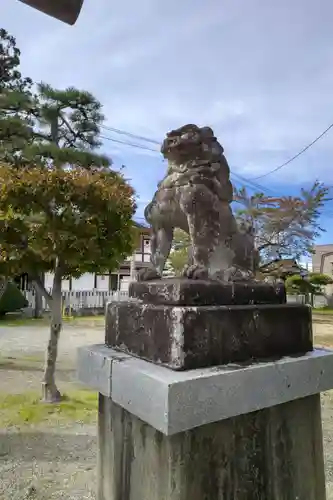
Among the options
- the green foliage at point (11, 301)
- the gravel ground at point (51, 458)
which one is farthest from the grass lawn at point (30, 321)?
the gravel ground at point (51, 458)

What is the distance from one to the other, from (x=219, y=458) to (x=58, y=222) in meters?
3.30

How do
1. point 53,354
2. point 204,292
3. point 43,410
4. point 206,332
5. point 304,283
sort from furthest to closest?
point 304,283
point 53,354
point 43,410
point 204,292
point 206,332

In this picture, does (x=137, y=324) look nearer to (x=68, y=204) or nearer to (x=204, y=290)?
(x=204, y=290)

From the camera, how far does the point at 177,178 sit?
1.66m

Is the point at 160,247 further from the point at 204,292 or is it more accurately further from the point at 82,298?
the point at 82,298

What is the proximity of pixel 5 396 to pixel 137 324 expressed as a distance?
12.7ft

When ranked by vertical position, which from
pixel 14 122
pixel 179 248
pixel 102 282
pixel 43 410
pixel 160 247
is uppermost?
pixel 14 122

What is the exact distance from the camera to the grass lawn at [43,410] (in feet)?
11.9

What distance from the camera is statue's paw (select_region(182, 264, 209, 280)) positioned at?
1.45 metres

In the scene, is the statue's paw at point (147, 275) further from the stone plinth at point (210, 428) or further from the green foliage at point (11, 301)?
Answer: the green foliage at point (11, 301)

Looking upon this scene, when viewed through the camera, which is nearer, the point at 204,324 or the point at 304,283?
the point at 204,324

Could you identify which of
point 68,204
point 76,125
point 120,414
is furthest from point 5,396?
point 76,125

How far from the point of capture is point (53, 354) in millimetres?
4281

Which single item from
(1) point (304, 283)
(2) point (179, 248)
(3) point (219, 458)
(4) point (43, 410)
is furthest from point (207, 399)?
(1) point (304, 283)
